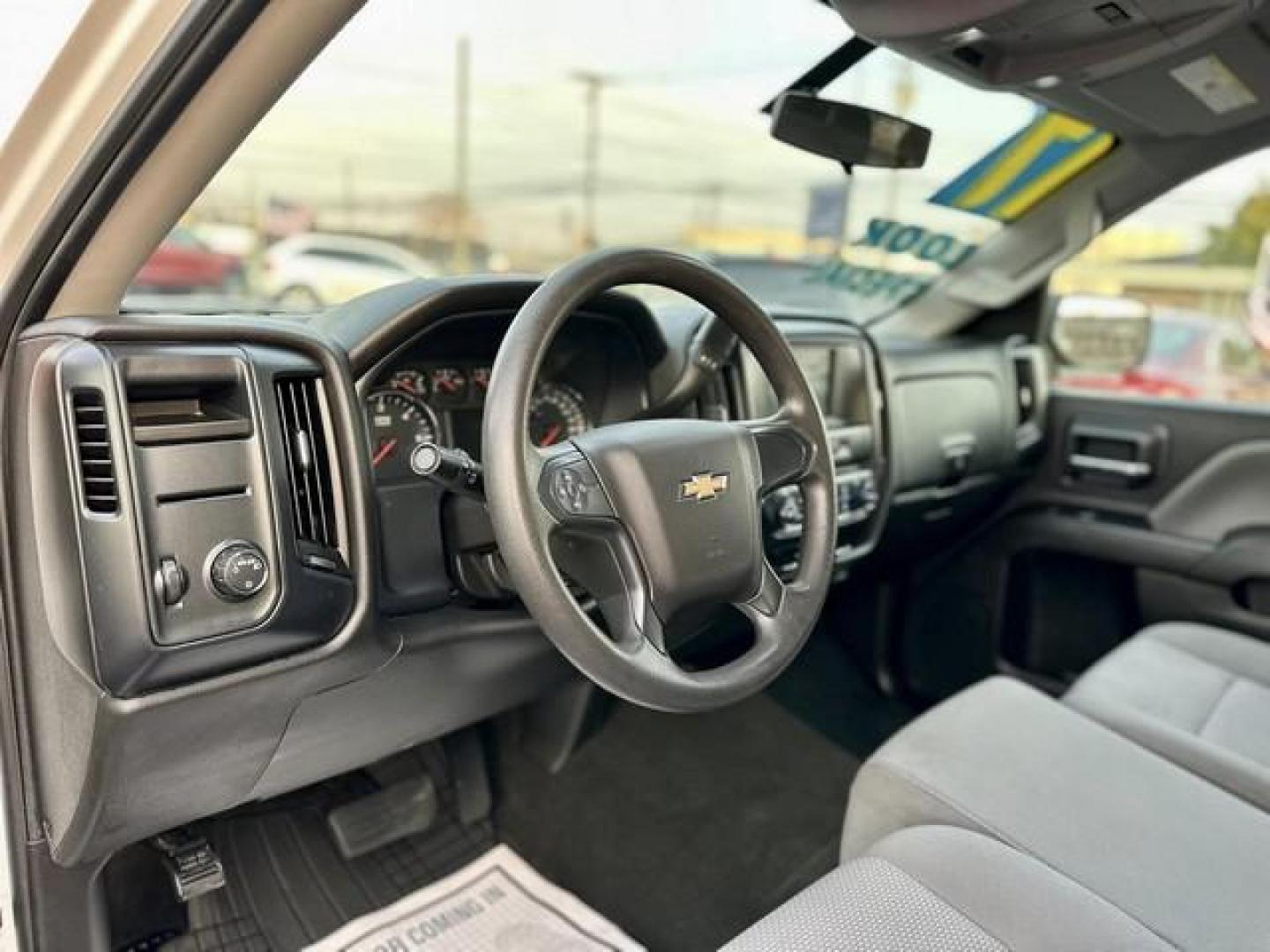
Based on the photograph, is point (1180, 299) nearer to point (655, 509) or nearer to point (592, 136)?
point (655, 509)

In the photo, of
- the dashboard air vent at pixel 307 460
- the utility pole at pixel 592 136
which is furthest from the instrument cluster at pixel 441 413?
the utility pole at pixel 592 136

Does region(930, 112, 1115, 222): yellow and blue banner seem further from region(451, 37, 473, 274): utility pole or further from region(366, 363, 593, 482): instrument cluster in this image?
region(451, 37, 473, 274): utility pole

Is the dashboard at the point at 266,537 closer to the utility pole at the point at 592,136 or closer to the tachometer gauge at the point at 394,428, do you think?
the tachometer gauge at the point at 394,428

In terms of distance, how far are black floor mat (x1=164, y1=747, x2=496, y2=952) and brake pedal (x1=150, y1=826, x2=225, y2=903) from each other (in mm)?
105

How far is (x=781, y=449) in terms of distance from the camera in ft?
4.33

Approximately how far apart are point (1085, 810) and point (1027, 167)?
1.40m

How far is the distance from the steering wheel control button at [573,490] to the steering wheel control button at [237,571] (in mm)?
325

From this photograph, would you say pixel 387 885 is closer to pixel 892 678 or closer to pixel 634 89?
pixel 892 678

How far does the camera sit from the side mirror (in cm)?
243

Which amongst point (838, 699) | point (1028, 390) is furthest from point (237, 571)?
point (1028, 390)

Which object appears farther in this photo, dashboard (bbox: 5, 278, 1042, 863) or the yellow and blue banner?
the yellow and blue banner

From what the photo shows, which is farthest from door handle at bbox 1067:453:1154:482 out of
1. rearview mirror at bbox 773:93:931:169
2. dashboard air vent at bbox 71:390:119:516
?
dashboard air vent at bbox 71:390:119:516

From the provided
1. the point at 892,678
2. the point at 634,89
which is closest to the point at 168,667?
the point at 892,678

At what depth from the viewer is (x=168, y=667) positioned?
1050mm
